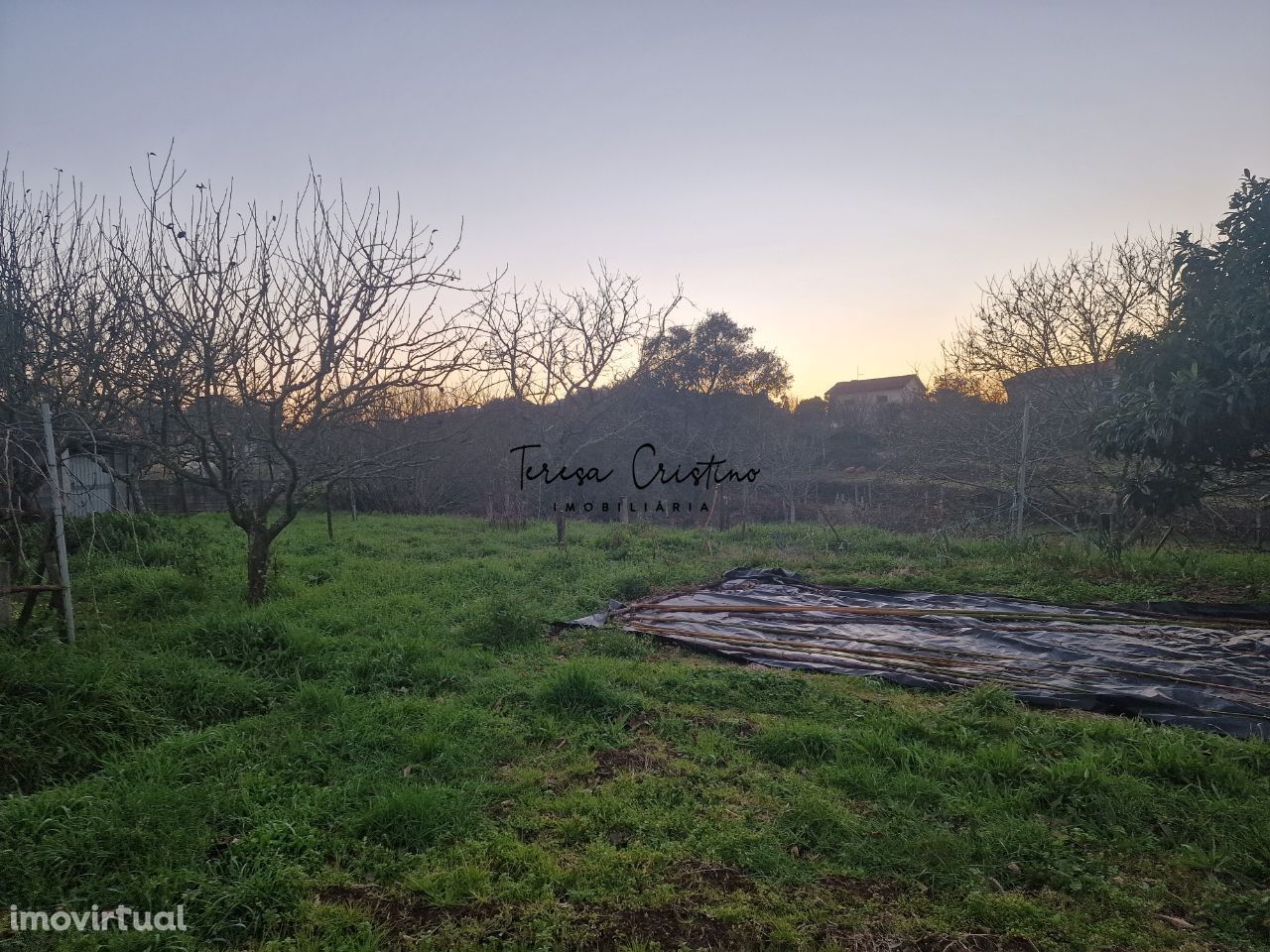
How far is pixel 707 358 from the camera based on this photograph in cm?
2128

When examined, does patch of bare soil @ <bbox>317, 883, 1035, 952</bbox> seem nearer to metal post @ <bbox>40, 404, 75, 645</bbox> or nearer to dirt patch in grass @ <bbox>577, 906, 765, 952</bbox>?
dirt patch in grass @ <bbox>577, 906, 765, 952</bbox>

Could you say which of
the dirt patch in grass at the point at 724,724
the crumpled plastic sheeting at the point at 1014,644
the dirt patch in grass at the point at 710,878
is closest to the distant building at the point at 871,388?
the crumpled plastic sheeting at the point at 1014,644

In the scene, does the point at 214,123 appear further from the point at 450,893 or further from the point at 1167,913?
the point at 1167,913

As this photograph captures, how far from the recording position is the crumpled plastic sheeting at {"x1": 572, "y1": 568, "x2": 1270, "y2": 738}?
4.18 m

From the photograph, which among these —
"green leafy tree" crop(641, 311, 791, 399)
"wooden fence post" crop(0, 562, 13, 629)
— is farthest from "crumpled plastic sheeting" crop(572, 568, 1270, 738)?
"green leafy tree" crop(641, 311, 791, 399)

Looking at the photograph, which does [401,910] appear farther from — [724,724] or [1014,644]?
[1014,644]

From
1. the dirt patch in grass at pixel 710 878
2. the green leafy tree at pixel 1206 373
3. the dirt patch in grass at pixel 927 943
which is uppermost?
the green leafy tree at pixel 1206 373

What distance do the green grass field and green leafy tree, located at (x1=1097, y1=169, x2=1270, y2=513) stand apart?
381cm

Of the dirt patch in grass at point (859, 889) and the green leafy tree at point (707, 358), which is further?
the green leafy tree at point (707, 358)

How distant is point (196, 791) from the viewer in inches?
114

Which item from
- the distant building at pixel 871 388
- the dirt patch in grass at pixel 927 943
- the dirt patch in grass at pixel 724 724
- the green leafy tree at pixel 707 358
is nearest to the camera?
the dirt patch in grass at pixel 927 943

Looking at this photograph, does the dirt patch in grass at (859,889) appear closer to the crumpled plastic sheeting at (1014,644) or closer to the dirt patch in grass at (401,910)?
the dirt patch in grass at (401,910)

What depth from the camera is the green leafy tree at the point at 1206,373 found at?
228 inches

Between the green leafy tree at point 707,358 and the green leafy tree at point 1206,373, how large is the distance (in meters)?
14.5
